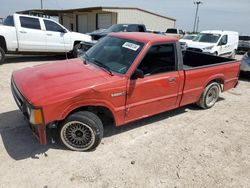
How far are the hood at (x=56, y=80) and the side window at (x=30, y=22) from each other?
5.95 meters

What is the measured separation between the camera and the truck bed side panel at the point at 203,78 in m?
4.58

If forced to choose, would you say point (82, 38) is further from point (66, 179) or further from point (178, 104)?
point (66, 179)

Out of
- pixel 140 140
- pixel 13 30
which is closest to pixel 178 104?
pixel 140 140

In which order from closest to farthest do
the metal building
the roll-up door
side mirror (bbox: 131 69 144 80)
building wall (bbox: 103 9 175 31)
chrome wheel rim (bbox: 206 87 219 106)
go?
side mirror (bbox: 131 69 144 80)
chrome wheel rim (bbox: 206 87 219 106)
the metal building
building wall (bbox: 103 9 175 31)
the roll-up door

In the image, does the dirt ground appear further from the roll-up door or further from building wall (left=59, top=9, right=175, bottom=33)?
the roll-up door

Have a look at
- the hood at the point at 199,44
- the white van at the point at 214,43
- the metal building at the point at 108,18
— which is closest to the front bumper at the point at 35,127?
the white van at the point at 214,43

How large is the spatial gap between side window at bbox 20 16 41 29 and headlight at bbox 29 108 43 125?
728 cm

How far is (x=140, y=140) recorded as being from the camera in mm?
3873

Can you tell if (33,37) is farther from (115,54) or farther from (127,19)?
(127,19)

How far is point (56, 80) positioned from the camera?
334cm

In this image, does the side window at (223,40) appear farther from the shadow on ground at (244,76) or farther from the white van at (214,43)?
the shadow on ground at (244,76)

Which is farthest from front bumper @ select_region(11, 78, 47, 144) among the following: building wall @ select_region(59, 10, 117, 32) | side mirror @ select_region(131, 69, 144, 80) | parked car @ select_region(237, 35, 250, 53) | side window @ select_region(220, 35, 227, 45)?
building wall @ select_region(59, 10, 117, 32)

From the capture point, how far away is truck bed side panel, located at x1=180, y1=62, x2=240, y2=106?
4575 mm

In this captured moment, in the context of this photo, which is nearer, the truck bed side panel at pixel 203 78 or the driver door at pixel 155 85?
the driver door at pixel 155 85
